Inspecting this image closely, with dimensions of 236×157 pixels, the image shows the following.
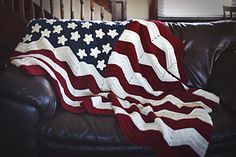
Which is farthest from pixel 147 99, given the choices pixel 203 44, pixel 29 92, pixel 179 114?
pixel 29 92

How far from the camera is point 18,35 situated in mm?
3018

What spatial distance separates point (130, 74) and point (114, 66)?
0.36ft

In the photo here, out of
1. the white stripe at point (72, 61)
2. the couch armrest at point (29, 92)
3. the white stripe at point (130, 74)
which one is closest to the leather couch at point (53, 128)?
the couch armrest at point (29, 92)

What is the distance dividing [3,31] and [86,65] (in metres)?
1.46

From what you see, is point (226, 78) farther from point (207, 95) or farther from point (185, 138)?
point (185, 138)

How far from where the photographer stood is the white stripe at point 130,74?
1899 millimetres

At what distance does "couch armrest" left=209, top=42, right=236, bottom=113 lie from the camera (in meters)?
1.67

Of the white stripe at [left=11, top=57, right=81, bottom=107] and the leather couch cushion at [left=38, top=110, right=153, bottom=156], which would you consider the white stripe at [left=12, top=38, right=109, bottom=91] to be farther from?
the leather couch cushion at [left=38, top=110, right=153, bottom=156]

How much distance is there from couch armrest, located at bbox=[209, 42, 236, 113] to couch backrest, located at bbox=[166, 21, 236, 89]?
4cm

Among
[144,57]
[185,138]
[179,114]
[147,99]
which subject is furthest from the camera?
[144,57]

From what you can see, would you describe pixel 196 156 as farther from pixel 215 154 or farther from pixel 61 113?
pixel 61 113

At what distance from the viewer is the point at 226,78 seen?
1.79 meters

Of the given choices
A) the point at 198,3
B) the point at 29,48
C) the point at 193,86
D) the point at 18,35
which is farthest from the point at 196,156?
the point at 198,3

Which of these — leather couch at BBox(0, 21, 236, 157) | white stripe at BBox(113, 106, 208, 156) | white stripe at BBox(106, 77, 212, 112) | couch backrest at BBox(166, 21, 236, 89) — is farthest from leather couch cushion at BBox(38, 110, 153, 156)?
couch backrest at BBox(166, 21, 236, 89)
